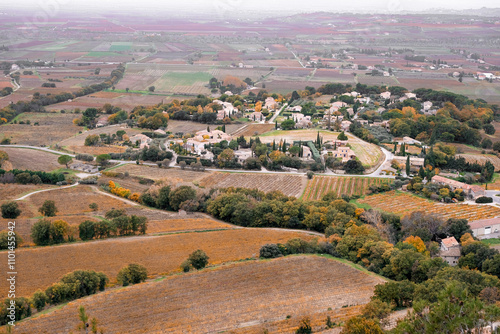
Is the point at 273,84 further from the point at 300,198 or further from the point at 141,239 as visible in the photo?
the point at 141,239

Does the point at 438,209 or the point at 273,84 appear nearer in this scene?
the point at 438,209

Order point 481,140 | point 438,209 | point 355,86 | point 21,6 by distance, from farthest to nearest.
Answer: point 21,6 < point 355,86 < point 481,140 < point 438,209

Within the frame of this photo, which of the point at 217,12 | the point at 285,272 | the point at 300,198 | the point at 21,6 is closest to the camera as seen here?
the point at 285,272

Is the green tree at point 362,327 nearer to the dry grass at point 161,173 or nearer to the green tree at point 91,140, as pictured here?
the dry grass at point 161,173

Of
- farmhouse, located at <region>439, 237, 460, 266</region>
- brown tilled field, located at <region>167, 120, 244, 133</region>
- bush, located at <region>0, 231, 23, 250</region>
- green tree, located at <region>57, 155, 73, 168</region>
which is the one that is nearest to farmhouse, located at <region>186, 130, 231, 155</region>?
brown tilled field, located at <region>167, 120, 244, 133</region>

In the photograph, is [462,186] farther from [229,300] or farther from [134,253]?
[134,253]

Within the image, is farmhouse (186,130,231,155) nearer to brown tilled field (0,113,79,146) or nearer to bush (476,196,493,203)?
brown tilled field (0,113,79,146)

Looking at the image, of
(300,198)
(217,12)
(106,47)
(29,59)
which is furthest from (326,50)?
(300,198)

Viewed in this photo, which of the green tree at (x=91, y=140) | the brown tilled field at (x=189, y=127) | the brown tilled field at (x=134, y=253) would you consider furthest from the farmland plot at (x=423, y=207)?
the green tree at (x=91, y=140)

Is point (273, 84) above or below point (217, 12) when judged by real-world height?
below
